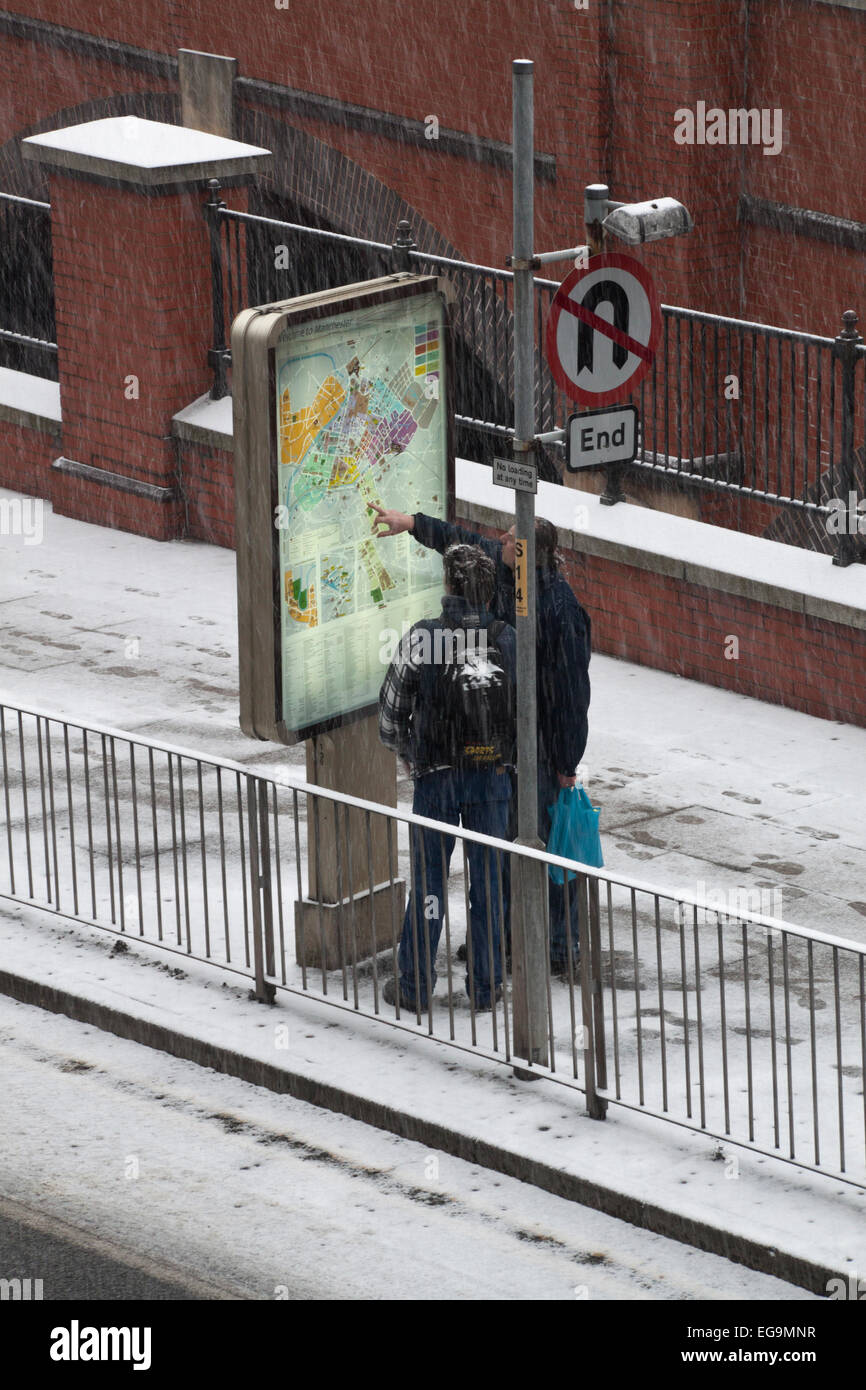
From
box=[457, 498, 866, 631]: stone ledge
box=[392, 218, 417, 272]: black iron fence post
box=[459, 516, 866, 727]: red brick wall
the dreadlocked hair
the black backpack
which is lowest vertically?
box=[459, 516, 866, 727]: red brick wall

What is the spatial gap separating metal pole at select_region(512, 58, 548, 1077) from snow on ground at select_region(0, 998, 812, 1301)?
2.01 ft

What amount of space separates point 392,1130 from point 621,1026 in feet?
3.21

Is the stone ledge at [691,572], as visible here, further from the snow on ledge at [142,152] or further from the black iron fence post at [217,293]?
the snow on ledge at [142,152]

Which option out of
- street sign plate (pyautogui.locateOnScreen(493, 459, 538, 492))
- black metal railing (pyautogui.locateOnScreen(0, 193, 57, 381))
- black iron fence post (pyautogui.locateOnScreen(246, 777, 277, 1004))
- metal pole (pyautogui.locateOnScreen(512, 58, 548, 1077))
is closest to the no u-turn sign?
A: metal pole (pyautogui.locateOnScreen(512, 58, 548, 1077))

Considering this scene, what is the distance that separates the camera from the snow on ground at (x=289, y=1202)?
7.52 m

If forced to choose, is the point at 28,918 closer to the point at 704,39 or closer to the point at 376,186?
the point at 704,39

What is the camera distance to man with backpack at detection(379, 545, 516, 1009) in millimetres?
8953

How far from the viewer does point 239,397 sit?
875 cm

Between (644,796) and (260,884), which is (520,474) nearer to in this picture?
(260,884)

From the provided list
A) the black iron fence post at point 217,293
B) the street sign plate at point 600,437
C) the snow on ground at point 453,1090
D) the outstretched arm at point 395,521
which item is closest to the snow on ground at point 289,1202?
the snow on ground at point 453,1090

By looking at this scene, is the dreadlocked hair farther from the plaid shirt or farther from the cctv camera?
the cctv camera

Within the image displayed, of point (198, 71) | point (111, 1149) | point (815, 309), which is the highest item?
point (198, 71)

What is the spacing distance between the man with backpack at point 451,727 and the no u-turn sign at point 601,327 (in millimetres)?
779

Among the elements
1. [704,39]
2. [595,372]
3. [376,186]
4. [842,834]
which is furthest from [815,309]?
[595,372]
